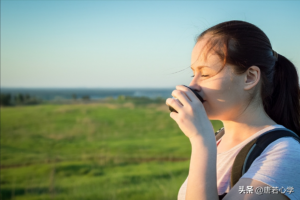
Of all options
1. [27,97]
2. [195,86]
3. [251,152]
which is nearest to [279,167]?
[251,152]

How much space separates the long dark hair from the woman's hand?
0.24 meters

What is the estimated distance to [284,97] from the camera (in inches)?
50.6

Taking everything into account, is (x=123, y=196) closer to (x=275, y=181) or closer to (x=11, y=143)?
(x=275, y=181)

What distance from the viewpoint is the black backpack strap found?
0.91m

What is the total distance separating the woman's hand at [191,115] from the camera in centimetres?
96

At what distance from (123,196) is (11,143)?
405 centimetres

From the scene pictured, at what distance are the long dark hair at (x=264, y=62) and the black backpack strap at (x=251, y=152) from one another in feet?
1.00

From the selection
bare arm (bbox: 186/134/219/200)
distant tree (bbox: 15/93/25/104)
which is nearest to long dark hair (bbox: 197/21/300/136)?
bare arm (bbox: 186/134/219/200)

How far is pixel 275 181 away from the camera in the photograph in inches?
32.6

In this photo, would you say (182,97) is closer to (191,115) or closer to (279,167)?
(191,115)

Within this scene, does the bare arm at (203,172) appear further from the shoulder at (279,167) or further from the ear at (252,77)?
the ear at (252,77)

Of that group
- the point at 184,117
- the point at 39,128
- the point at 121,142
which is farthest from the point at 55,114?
the point at 184,117

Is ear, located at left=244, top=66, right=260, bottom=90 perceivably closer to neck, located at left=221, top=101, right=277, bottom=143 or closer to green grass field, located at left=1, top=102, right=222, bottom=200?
neck, located at left=221, top=101, right=277, bottom=143

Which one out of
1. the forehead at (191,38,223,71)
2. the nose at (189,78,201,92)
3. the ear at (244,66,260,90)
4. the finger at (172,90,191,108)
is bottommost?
the finger at (172,90,191,108)
